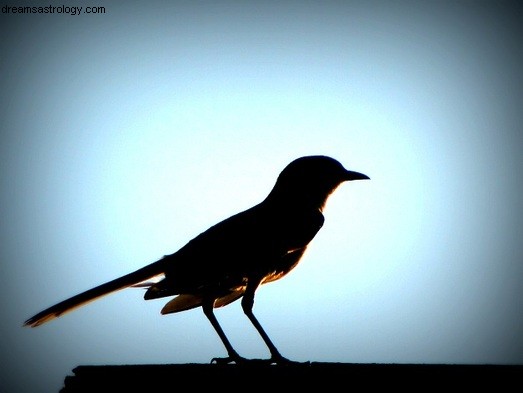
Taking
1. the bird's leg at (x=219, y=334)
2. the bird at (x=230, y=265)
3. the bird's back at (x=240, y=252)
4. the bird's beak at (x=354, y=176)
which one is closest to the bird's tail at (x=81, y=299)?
the bird at (x=230, y=265)

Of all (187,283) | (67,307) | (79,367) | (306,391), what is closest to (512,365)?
(306,391)

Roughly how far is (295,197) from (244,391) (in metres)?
3.63

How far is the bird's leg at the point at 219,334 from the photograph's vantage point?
16.1 ft

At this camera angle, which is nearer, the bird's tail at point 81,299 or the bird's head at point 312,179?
the bird's tail at point 81,299

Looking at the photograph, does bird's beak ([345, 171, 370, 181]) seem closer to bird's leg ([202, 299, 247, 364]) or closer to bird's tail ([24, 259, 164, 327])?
bird's leg ([202, 299, 247, 364])

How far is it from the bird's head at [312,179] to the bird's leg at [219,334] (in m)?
1.32

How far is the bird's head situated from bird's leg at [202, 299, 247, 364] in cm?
132

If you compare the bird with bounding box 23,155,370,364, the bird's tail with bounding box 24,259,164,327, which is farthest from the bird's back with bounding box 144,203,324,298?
the bird's tail with bounding box 24,259,164,327

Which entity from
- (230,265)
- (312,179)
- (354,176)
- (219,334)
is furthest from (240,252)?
(354,176)

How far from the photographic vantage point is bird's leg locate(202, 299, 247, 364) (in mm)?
4918

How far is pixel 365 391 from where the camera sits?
2576mm

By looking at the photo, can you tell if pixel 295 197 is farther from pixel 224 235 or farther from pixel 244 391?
pixel 244 391

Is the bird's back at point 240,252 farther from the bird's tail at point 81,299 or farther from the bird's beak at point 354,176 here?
the bird's beak at point 354,176

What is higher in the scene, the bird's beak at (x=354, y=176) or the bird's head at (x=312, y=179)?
the bird's head at (x=312, y=179)
